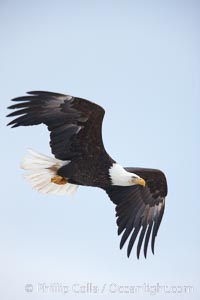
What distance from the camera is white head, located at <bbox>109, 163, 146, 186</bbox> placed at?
6086 mm

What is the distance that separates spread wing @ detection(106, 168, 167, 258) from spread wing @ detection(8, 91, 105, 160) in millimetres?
682

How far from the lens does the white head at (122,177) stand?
20.0ft

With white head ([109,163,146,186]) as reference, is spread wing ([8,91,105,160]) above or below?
above

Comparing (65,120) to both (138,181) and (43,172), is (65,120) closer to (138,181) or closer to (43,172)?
(43,172)

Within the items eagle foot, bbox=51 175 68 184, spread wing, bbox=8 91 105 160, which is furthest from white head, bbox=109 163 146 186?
eagle foot, bbox=51 175 68 184

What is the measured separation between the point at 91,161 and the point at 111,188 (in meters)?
0.69

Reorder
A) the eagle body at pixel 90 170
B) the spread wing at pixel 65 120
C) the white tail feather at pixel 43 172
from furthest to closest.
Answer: the white tail feather at pixel 43 172
the eagle body at pixel 90 170
the spread wing at pixel 65 120

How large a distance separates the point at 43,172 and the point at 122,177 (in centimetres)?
64

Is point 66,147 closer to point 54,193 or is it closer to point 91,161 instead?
point 91,161

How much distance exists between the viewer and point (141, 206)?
22.2 feet

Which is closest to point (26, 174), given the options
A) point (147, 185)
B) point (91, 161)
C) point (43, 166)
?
point (43, 166)

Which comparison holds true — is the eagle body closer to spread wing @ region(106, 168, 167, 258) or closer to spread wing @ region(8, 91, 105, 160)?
spread wing @ region(8, 91, 105, 160)

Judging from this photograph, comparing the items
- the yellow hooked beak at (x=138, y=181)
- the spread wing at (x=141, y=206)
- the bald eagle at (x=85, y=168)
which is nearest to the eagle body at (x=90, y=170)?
the bald eagle at (x=85, y=168)

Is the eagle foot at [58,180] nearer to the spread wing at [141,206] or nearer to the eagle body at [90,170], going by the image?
the eagle body at [90,170]
